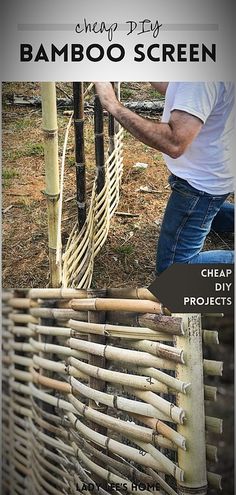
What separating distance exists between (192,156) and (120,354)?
694mm

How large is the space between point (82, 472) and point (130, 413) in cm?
28

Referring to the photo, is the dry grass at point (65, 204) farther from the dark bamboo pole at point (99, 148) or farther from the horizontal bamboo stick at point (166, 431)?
the horizontal bamboo stick at point (166, 431)

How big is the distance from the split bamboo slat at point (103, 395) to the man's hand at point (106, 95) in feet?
1.97

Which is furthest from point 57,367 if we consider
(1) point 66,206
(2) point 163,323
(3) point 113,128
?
(3) point 113,128

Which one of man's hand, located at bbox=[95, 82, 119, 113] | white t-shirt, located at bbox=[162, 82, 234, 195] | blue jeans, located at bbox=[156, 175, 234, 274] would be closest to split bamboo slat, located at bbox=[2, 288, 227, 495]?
blue jeans, located at bbox=[156, 175, 234, 274]

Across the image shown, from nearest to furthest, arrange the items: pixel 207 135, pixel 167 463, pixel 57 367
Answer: pixel 207 135, pixel 167 463, pixel 57 367

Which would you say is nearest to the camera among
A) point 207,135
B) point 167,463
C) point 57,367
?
point 207,135

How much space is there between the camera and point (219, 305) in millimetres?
2672

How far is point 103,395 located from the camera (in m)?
2.75

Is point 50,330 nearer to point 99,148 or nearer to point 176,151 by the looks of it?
point 99,148

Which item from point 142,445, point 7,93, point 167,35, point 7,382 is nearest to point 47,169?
point 7,93

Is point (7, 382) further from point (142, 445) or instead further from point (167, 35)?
point (167, 35)

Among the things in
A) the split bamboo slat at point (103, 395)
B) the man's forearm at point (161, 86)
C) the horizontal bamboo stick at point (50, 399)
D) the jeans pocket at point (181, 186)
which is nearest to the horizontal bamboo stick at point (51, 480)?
the split bamboo slat at point (103, 395)

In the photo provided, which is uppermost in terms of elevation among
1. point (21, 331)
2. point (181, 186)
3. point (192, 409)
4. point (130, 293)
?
point (181, 186)
